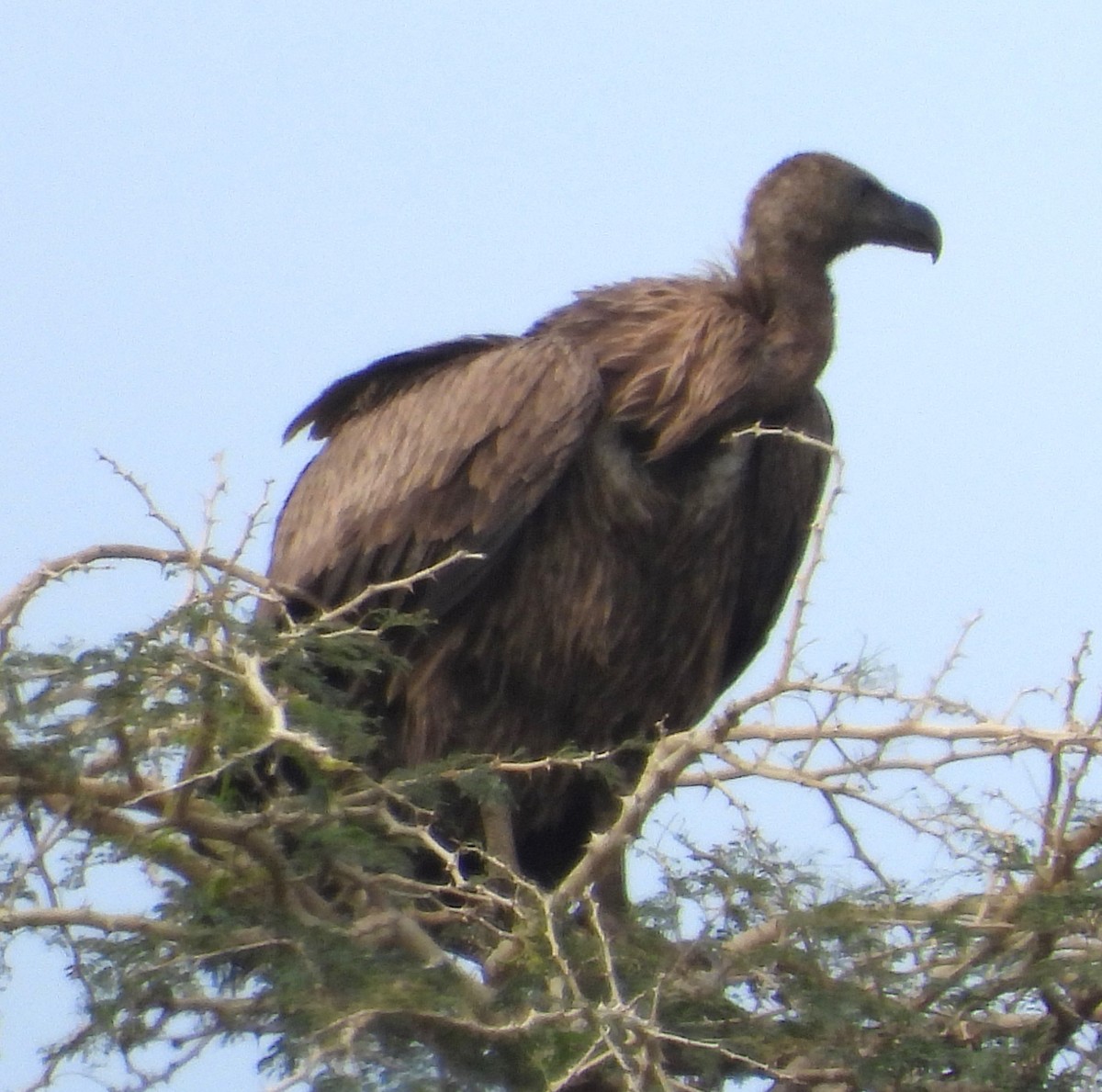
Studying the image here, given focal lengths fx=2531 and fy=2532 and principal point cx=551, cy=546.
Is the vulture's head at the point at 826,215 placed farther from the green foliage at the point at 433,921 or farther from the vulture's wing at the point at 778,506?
the green foliage at the point at 433,921

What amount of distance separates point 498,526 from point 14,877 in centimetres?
224

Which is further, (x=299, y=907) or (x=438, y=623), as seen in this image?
(x=438, y=623)

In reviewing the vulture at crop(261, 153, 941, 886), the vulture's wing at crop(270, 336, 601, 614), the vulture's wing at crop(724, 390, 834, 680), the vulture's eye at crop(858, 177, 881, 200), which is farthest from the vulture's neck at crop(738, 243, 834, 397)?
the vulture's wing at crop(270, 336, 601, 614)

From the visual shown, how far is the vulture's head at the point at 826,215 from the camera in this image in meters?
7.34

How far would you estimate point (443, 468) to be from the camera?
6.99 m

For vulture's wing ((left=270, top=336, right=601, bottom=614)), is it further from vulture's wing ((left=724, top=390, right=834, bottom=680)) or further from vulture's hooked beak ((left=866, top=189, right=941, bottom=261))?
vulture's hooked beak ((left=866, top=189, right=941, bottom=261))

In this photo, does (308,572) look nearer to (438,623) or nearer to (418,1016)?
(438,623)

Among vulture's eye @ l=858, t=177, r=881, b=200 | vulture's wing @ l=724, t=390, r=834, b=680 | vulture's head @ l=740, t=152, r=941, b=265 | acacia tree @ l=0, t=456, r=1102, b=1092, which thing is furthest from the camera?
vulture's eye @ l=858, t=177, r=881, b=200

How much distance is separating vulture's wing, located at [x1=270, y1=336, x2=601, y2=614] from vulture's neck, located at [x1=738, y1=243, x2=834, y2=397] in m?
0.55

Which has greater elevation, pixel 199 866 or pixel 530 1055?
pixel 199 866

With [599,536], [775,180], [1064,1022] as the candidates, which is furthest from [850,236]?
[1064,1022]

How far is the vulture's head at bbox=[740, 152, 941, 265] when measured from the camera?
7.34 m

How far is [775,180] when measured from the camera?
295 inches

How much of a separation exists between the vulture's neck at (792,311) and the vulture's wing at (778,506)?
0.44 ft
